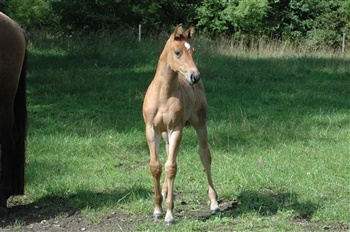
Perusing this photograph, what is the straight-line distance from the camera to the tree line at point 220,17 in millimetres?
27859

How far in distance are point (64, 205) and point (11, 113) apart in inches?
42.0

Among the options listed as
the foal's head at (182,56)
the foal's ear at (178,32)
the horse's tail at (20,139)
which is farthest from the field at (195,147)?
the foal's ear at (178,32)

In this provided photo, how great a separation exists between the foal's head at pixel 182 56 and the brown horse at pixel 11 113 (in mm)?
1600

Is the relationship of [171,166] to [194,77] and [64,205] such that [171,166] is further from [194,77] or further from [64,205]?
[64,205]

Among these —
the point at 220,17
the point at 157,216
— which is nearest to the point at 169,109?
the point at 157,216

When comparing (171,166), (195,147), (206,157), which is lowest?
(195,147)

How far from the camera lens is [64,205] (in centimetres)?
633

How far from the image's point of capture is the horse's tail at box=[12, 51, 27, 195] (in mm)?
6230

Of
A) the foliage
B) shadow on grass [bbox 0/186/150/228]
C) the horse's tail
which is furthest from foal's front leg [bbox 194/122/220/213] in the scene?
the foliage

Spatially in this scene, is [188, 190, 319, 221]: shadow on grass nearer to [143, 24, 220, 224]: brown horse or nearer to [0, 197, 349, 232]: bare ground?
[0, 197, 349, 232]: bare ground

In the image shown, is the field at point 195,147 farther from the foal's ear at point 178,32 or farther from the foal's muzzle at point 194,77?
the foal's ear at point 178,32

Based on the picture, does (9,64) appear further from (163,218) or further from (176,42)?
(163,218)

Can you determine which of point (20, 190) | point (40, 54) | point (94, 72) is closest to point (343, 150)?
point (20, 190)

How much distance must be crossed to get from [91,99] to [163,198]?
6.46 metres
